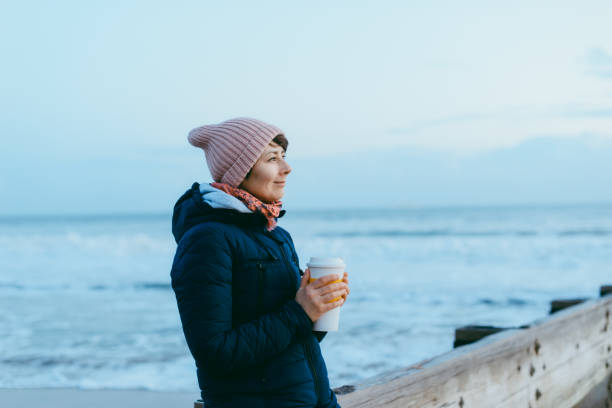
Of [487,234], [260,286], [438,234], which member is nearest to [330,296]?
[260,286]

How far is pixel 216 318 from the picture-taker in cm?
153

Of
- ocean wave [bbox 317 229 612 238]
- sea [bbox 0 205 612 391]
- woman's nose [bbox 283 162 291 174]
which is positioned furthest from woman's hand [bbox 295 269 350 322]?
ocean wave [bbox 317 229 612 238]

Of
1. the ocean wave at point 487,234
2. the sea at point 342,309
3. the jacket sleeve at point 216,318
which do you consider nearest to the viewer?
the jacket sleeve at point 216,318

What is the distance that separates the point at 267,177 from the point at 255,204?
0.11 m

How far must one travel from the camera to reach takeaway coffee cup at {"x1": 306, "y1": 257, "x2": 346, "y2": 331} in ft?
5.40

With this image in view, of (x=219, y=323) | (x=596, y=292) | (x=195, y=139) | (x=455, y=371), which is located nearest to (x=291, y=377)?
(x=219, y=323)

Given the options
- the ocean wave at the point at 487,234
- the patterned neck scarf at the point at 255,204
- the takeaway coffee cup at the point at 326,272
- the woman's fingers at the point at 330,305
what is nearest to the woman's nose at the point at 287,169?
the patterned neck scarf at the point at 255,204

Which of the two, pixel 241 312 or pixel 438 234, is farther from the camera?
pixel 438 234

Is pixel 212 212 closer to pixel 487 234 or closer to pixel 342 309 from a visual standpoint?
pixel 342 309

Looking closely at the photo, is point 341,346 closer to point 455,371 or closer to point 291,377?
point 455,371

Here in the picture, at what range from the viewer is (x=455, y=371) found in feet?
8.87

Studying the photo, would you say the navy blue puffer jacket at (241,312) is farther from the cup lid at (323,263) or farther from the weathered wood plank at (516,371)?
the weathered wood plank at (516,371)

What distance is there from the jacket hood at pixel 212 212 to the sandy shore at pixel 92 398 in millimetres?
2123

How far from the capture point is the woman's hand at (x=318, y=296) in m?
1.64
